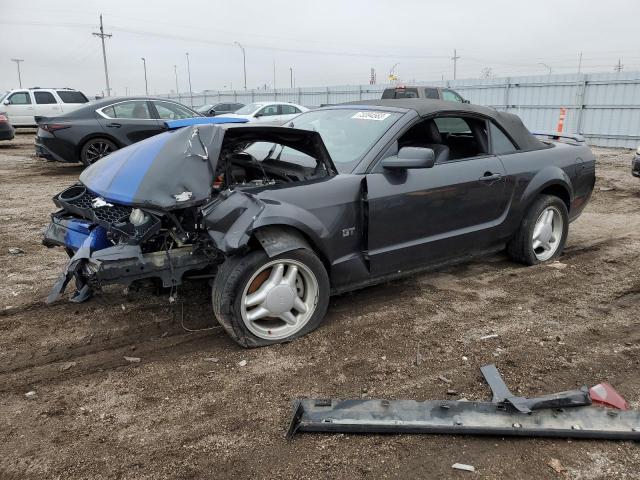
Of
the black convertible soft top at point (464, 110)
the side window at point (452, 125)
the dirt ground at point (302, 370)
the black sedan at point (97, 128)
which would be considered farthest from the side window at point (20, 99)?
the side window at point (452, 125)

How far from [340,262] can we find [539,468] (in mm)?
1781

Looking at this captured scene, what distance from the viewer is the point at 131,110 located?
10.5 metres

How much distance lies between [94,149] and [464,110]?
8.17 metres

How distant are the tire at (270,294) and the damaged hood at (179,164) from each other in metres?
0.53

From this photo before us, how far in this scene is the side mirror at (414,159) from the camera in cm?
354

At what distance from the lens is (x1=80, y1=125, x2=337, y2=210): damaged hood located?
3.20 metres

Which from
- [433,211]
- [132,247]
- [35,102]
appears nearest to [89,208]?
[132,247]

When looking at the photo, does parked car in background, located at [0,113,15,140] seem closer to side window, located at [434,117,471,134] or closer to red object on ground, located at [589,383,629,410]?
side window, located at [434,117,471,134]

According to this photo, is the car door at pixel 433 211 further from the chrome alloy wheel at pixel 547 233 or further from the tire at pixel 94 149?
the tire at pixel 94 149

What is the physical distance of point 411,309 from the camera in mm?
3955

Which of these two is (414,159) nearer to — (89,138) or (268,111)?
(89,138)

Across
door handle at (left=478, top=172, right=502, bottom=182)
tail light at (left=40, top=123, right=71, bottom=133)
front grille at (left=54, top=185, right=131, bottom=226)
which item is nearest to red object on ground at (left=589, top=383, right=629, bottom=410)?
door handle at (left=478, top=172, right=502, bottom=182)

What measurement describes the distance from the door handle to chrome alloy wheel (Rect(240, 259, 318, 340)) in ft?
6.02

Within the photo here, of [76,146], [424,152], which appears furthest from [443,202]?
[76,146]
